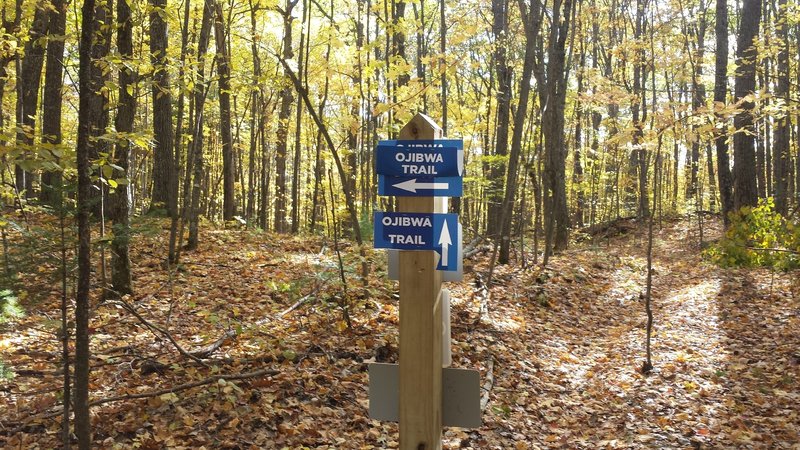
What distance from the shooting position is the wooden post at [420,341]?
8.47ft

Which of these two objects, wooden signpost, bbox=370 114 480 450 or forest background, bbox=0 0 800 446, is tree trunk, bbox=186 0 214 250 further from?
wooden signpost, bbox=370 114 480 450

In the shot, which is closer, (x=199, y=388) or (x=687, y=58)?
(x=199, y=388)

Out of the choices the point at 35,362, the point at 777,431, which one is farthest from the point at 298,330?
the point at 777,431

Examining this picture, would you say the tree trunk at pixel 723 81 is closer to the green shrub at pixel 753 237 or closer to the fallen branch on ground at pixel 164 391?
the green shrub at pixel 753 237

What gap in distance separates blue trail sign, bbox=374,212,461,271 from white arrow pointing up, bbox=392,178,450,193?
0.43ft

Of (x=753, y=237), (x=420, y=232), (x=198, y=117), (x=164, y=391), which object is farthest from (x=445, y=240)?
(x=753, y=237)

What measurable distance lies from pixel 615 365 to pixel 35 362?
6954 millimetres

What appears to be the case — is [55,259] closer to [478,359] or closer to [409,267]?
[409,267]

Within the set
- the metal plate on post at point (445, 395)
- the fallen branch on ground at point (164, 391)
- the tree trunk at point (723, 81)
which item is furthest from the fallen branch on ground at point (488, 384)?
the tree trunk at point (723, 81)

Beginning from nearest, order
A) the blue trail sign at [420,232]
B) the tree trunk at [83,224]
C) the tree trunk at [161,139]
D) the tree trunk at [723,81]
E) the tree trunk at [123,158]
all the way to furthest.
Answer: the blue trail sign at [420,232] < the tree trunk at [83,224] < the tree trunk at [123,158] < the tree trunk at [161,139] < the tree trunk at [723,81]

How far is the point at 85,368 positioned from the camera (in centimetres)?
328

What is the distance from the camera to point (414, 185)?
2.60 meters

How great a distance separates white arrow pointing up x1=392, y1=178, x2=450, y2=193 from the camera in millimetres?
2582

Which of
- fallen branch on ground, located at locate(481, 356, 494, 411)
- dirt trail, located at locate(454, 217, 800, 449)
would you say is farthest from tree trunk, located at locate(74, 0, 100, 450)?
fallen branch on ground, located at locate(481, 356, 494, 411)
